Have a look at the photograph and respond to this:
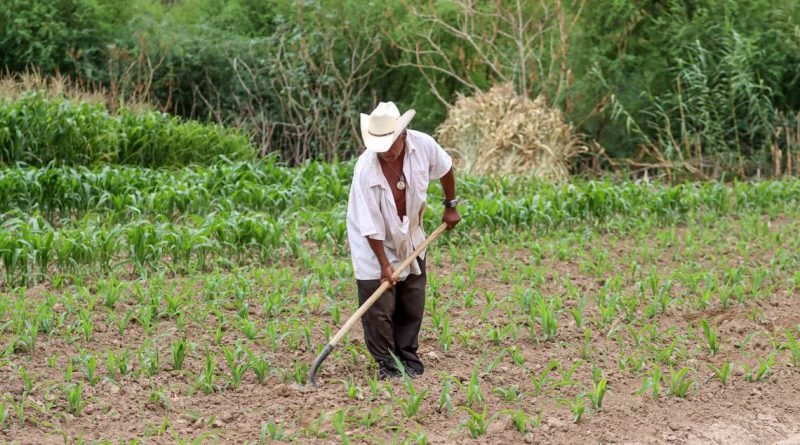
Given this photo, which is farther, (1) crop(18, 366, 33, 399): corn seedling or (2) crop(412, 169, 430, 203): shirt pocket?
(2) crop(412, 169, 430, 203): shirt pocket

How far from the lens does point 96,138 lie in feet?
37.2

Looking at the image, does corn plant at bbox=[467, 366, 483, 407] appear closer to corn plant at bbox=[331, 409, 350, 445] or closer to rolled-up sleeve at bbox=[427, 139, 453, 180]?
corn plant at bbox=[331, 409, 350, 445]

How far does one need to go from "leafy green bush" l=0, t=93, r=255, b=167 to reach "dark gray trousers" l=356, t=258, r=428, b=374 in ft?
19.6

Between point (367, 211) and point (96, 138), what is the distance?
6829 millimetres

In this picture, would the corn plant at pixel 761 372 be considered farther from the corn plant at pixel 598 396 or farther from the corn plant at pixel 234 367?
the corn plant at pixel 234 367

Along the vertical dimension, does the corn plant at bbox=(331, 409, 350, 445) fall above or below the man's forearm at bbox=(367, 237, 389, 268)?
below

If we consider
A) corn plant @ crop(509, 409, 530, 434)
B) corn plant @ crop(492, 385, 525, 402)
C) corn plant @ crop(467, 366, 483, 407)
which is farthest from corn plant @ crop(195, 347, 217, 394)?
corn plant @ crop(509, 409, 530, 434)

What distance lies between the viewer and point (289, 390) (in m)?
5.21

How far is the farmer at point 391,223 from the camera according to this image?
5.23 metres

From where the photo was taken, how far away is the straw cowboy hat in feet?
16.8

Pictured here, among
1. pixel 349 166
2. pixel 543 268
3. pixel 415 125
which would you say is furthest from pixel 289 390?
pixel 415 125

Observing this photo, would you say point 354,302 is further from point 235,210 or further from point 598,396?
point 235,210

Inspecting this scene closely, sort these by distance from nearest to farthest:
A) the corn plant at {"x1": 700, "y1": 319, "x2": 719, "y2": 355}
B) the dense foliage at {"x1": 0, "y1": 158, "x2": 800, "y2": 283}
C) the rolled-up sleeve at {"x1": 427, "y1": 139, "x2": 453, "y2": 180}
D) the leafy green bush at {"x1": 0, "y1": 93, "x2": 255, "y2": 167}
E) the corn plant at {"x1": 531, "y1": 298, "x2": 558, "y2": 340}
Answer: the rolled-up sleeve at {"x1": 427, "y1": 139, "x2": 453, "y2": 180} < the corn plant at {"x1": 700, "y1": 319, "x2": 719, "y2": 355} < the corn plant at {"x1": 531, "y1": 298, "x2": 558, "y2": 340} < the dense foliage at {"x1": 0, "y1": 158, "x2": 800, "y2": 283} < the leafy green bush at {"x1": 0, "y1": 93, "x2": 255, "y2": 167}

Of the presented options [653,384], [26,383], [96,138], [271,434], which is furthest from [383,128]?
[96,138]
